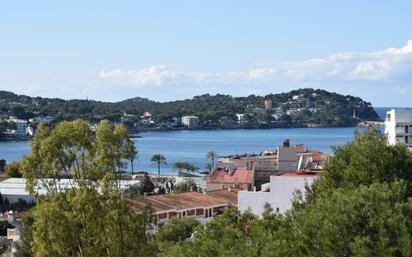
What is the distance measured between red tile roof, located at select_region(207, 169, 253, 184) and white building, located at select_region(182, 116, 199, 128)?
134254mm

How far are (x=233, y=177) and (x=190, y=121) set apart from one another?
138095 millimetres

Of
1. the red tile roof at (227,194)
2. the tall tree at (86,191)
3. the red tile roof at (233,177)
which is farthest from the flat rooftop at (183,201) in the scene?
the tall tree at (86,191)

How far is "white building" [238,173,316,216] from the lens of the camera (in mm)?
22734

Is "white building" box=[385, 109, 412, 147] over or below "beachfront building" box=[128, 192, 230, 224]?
over

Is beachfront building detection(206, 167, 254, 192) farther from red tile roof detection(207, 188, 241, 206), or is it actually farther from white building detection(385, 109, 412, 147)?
white building detection(385, 109, 412, 147)

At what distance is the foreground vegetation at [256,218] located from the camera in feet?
32.2

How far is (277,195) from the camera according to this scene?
23.3 m

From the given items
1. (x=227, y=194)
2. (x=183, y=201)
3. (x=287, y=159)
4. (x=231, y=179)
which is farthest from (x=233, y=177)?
(x=183, y=201)

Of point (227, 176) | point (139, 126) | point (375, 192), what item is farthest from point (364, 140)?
point (139, 126)

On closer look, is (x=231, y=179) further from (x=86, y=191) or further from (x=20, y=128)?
(x=20, y=128)

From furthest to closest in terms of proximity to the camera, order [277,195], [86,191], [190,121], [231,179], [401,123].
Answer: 1. [190,121]
2. [231,179]
3. [401,123]
4. [277,195]
5. [86,191]

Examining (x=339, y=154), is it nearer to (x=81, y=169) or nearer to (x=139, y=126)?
(x=81, y=169)

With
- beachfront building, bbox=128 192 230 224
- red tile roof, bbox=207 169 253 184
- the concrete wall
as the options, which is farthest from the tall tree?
Result: the concrete wall

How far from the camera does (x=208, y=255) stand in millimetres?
10305
